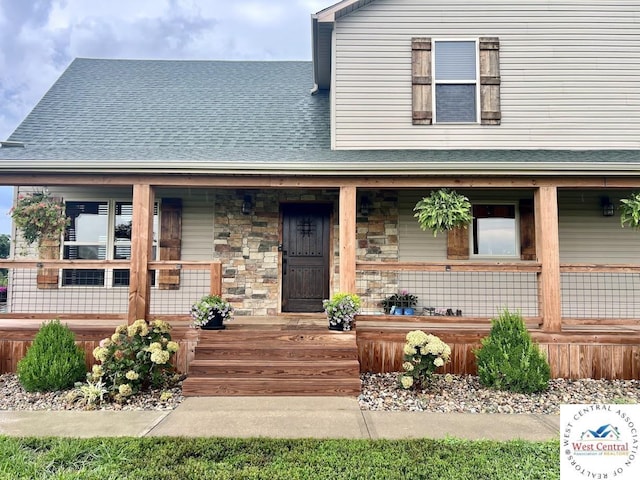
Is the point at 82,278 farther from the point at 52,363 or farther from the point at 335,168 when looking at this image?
the point at 335,168

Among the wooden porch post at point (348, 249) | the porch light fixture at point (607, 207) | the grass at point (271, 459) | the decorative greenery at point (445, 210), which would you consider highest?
the porch light fixture at point (607, 207)

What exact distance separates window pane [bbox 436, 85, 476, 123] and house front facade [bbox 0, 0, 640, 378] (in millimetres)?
23

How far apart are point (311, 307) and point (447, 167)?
323 cm

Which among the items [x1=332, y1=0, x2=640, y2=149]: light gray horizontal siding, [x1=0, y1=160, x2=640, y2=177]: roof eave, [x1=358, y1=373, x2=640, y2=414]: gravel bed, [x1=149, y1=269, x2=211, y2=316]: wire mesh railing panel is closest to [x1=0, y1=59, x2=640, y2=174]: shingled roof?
[x1=0, y1=160, x2=640, y2=177]: roof eave

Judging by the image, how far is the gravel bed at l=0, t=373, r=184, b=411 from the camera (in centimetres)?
388

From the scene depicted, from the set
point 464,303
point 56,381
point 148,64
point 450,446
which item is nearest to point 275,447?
Result: point 450,446

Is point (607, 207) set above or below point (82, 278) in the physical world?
above

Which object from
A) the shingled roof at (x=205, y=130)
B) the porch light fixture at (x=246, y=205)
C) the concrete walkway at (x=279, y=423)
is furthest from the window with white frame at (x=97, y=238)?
the concrete walkway at (x=279, y=423)

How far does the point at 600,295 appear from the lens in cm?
660

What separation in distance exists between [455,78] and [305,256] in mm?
3751

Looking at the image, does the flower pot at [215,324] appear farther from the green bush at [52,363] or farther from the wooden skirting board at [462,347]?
the green bush at [52,363]

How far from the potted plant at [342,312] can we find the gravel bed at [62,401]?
184 cm

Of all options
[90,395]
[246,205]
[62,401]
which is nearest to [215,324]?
[90,395]

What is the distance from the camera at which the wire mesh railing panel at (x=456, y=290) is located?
6.68m
